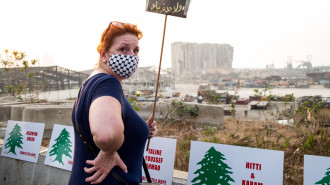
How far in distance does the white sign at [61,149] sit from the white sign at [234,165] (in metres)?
1.47

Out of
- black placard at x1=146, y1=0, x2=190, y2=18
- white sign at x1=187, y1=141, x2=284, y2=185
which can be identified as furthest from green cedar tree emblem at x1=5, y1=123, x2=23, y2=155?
black placard at x1=146, y1=0, x2=190, y2=18

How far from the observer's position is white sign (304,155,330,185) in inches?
78.7

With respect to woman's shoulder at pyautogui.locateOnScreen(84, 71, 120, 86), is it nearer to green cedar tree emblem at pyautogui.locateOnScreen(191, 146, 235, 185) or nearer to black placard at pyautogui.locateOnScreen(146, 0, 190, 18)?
black placard at pyautogui.locateOnScreen(146, 0, 190, 18)

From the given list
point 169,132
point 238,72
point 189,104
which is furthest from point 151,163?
point 238,72

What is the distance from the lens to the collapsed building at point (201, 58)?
869 inches

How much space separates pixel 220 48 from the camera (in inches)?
869

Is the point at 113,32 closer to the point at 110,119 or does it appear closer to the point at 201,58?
the point at 110,119

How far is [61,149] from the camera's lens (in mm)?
3246

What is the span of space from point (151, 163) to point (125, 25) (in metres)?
1.65

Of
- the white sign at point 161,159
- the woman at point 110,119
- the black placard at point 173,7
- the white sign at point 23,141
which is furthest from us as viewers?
the white sign at point 23,141

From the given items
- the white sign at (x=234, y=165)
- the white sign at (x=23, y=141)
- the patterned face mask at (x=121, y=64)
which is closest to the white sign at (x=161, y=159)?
the white sign at (x=234, y=165)

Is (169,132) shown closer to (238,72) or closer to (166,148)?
(166,148)

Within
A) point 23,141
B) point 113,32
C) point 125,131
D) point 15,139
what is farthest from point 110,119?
point 15,139

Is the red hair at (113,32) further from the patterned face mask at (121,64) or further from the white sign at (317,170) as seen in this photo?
the white sign at (317,170)
